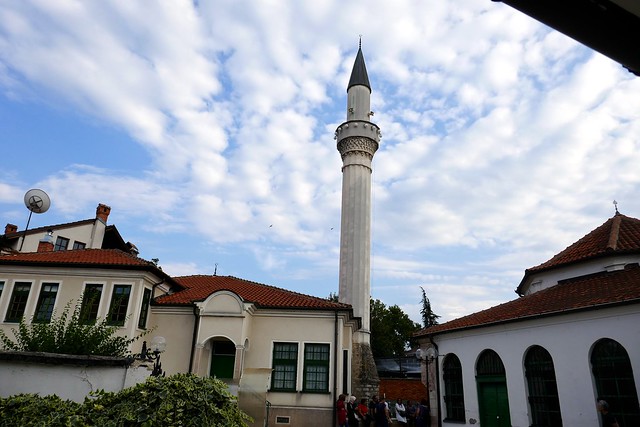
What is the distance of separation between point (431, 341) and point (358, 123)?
14.6 meters

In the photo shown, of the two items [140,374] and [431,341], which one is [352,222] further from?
[140,374]

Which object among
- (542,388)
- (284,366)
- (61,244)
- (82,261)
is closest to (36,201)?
(82,261)

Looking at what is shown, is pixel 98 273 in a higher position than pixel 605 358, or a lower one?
higher

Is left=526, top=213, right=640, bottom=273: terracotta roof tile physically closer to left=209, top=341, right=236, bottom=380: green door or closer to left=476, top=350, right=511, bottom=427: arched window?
left=476, top=350, right=511, bottom=427: arched window

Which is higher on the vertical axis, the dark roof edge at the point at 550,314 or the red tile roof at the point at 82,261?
the red tile roof at the point at 82,261

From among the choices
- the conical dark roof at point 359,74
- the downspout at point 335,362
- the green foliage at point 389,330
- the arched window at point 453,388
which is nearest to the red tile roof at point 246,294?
the downspout at point 335,362

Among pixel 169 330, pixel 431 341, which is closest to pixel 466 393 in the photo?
pixel 431 341

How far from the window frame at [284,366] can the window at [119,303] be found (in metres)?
5.94

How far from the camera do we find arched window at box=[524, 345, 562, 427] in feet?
42.8

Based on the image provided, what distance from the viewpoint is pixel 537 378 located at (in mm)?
13680

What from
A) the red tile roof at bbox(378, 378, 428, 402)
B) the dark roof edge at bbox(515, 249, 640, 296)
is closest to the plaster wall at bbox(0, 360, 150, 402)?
the dark roof edge at bbox(515, 249, 640, 296)

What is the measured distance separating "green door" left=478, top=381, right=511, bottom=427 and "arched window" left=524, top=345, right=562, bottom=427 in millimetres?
1058

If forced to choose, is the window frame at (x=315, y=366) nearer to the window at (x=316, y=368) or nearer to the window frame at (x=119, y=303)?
the window at (x=316, y=368)

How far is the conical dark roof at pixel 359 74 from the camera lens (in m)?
30.0
